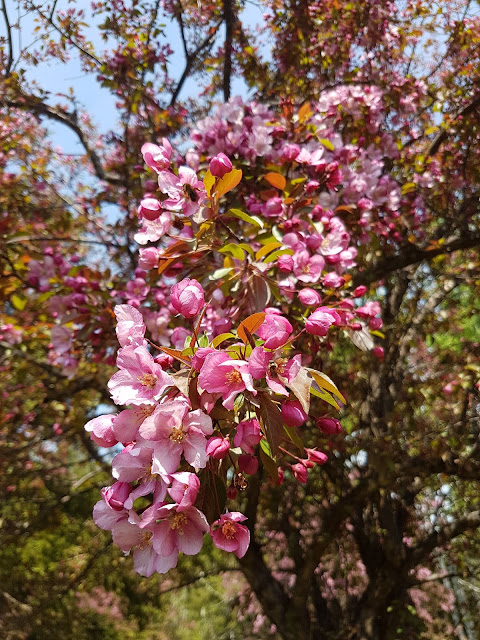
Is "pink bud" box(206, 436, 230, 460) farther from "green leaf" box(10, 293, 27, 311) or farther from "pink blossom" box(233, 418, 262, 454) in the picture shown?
"green leaf" box(10, 293, 27, 311)

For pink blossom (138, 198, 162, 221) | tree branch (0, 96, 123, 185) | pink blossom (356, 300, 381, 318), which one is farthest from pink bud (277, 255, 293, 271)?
tree branch (0, 96, 123, 185)

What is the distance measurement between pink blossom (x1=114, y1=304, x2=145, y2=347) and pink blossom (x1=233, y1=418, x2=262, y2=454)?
0.83 feet

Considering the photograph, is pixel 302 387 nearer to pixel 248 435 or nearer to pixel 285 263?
pixel 248 435

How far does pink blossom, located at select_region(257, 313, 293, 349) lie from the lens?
2.79ft

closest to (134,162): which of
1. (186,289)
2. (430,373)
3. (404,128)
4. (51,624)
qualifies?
(404,128)

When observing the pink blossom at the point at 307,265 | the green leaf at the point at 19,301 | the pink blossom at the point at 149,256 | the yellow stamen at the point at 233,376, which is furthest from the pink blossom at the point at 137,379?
the green leaf at the point at 19,301

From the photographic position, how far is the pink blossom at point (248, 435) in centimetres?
84

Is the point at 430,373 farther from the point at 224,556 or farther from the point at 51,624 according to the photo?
the point at 51,624

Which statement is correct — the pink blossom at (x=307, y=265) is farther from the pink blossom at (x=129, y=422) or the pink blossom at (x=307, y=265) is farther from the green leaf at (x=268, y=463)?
the pink blossom at (x=129, y=422)

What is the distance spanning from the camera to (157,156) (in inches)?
51.7

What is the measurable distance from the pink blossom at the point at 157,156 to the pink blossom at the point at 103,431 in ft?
2.55

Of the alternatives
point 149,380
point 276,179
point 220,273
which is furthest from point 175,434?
point 276,179

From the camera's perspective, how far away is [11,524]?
13.9ft

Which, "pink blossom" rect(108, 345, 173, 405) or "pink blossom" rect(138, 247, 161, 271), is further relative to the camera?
"pink blossom" rect(138, 247, 161, 271)
